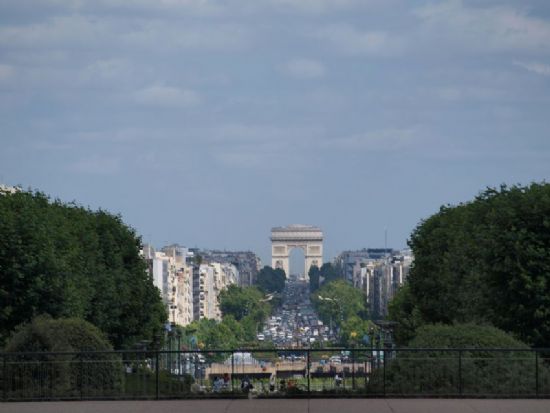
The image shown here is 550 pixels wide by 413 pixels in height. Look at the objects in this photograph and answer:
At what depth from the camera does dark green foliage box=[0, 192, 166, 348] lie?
75188 millimetres

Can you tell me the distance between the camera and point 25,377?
4916cm

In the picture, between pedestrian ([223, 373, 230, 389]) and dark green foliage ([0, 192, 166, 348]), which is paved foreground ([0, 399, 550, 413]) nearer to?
pedestrian ([223, 373, 230, 389])

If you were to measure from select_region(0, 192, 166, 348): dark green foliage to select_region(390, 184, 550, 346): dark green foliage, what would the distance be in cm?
1900

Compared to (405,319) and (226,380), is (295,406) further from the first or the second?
(405,319)

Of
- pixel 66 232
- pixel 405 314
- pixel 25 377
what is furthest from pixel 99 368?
pixel 405 314

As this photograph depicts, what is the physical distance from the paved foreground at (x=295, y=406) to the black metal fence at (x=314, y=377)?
1.04 m

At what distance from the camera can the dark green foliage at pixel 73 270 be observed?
7519 centimetres

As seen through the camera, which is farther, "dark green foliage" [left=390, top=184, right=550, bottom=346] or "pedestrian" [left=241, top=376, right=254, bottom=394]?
"dark green foliage" [left=390, top=184, right=550, bottom=346]

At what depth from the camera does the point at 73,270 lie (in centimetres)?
8531

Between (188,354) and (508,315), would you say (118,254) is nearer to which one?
(508,315)

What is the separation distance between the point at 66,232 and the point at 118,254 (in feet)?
57.0

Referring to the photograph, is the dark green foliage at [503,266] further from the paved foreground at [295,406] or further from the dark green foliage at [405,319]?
the paved foreground at [295,406]

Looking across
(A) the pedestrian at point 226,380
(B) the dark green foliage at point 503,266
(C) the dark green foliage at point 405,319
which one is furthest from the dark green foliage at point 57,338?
(C) the dark green foliage at point 405,319

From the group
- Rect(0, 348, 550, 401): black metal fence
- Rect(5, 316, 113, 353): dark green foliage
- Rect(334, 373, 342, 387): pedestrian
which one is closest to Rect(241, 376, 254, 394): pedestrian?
Rect(0, 348, 550, 401): black metal fence
